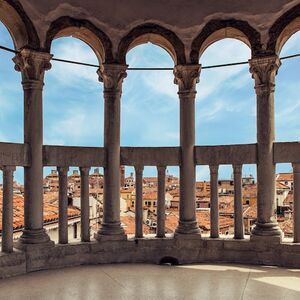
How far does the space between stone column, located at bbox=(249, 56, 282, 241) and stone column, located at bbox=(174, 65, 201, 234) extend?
2.15 meters

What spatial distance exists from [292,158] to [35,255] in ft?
29.8

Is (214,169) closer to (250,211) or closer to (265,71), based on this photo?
(265,71)

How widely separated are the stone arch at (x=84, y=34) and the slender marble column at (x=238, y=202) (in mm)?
5965

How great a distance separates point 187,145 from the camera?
16266 millimetres

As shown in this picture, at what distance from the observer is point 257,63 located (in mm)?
15500

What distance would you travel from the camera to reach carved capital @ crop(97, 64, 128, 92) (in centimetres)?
1590

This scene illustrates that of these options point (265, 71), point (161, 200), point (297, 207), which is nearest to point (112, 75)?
point (161, 200)

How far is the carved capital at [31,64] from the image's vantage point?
47.7ft

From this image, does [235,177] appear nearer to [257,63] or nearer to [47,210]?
[257,63]

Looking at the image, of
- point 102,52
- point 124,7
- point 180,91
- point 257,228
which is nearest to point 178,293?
point 257,228

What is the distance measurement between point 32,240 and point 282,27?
10.9 meters

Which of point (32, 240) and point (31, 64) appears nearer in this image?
point (32, 240)

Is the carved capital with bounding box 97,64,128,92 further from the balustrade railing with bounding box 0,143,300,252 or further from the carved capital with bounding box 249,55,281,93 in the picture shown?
the carved capital with bounding box 249,55,281,93

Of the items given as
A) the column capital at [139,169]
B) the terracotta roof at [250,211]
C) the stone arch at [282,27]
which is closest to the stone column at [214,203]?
the column capital at [139,169]
